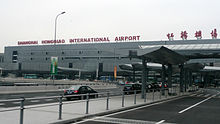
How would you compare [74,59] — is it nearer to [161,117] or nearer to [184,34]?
→ [184,34]

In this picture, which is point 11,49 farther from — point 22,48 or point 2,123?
point 2,123

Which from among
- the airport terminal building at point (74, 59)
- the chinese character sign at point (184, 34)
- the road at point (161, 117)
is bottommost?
the road at point (161, 117)

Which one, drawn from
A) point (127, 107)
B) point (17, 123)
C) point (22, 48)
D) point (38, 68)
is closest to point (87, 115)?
point (17, 123)

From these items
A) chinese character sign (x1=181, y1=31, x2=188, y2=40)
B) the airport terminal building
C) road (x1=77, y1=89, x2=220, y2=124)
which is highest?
chinese character sign (x1=181, y1=31, x2=188, y2=40)

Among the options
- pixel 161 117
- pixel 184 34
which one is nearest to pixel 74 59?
pixel 184 34

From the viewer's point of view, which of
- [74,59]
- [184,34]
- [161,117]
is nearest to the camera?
[161,117]

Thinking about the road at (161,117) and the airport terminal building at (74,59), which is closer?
the road at (161,117)

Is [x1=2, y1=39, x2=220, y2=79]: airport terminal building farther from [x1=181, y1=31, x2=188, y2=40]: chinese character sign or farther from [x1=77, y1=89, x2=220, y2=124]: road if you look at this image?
[x1=77, y1=89, x2=220, y2=124]: road

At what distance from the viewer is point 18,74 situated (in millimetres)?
125125

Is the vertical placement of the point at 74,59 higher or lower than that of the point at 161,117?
higher

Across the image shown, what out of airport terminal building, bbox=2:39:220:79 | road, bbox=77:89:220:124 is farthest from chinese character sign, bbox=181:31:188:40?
road, bbox=77:89:220:124

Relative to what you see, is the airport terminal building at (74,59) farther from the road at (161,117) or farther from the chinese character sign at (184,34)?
the road at (161,117)

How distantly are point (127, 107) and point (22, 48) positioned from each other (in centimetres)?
12116

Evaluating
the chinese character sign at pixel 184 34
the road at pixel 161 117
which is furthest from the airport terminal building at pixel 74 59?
the road at pixel 161 117
